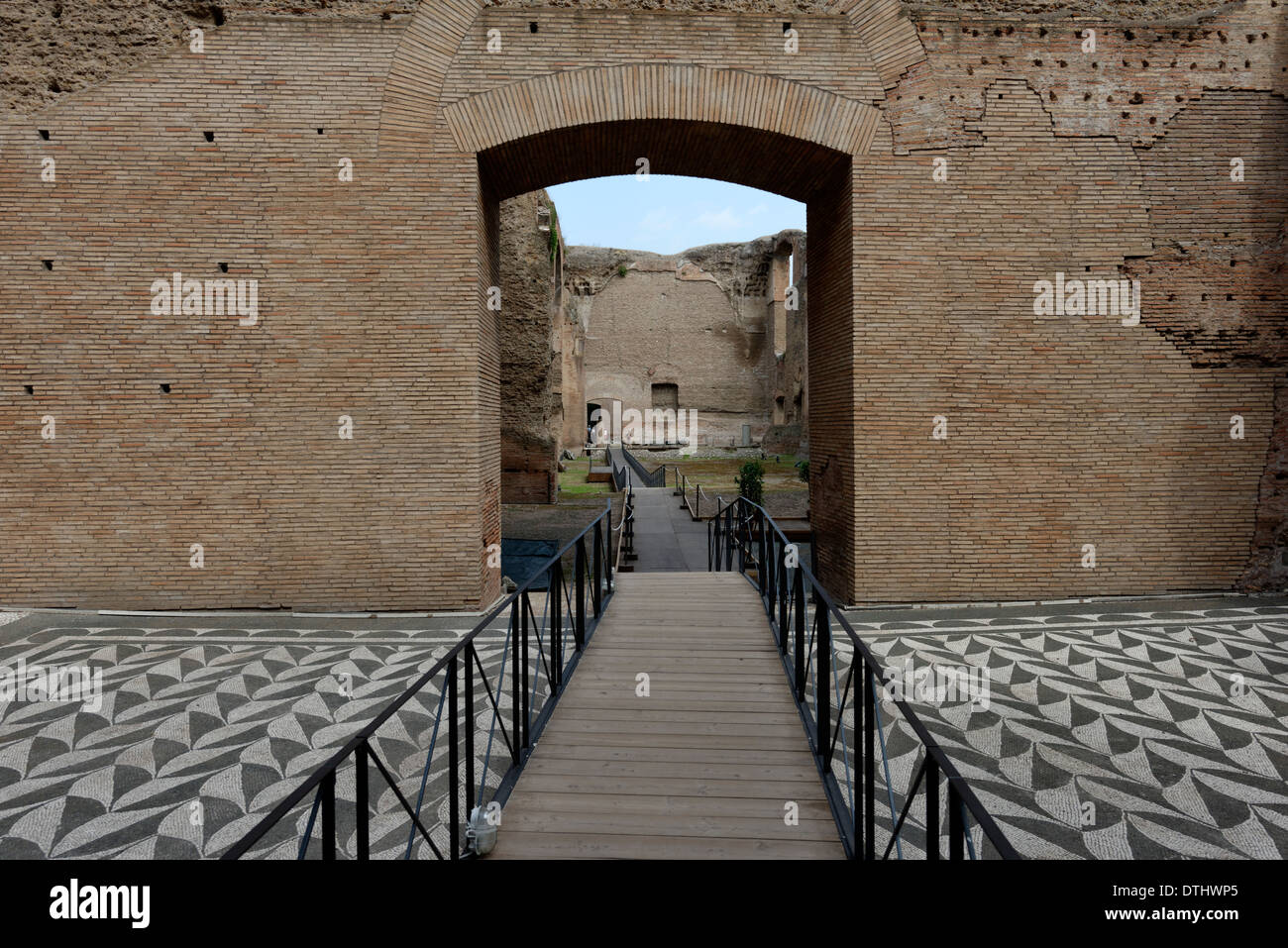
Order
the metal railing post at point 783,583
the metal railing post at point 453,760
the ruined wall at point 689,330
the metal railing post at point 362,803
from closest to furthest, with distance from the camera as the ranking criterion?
the metal railing post at point 362,803 → the metal railing post at point 453,760 → the metal railing post at point 783,583 → the ruined wall at point 689,330

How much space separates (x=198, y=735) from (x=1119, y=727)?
5.41 m

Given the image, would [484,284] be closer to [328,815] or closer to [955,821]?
[328,815]

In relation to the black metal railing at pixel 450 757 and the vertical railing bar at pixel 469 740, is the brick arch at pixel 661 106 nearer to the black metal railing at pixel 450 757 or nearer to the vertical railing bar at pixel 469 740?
the black metal railing at pixel 450 757

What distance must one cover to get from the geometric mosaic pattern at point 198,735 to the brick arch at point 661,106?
180 inches

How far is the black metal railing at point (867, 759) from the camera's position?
1743mm

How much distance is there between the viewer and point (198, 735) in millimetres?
3871

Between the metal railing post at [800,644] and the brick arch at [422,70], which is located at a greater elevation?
the brick arch at [422,70]

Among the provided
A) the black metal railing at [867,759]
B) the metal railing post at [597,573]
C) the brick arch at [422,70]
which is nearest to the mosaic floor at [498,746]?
the black metal railing at [867,759]

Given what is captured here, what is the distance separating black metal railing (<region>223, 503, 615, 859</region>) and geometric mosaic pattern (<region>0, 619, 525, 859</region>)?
26 mm

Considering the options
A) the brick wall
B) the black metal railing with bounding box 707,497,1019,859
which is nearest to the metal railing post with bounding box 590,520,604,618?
the black metal railing with bounding box 707,497,1019,859

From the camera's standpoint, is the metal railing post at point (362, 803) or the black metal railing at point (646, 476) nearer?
the metal railing post at point (362, 803)

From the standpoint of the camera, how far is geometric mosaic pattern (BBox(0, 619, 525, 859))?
2967 mm

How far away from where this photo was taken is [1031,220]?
623cm
